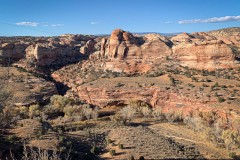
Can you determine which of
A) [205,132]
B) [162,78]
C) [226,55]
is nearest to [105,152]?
[205,132]

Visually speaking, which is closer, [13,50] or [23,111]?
[23,111]

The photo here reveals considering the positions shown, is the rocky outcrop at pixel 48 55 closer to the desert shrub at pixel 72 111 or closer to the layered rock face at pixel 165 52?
the layered rock face at pixel 165 52

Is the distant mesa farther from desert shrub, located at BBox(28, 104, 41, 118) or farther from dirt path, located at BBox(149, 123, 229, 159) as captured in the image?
desert shrub, located at BBox(28, 104, 41, 118)

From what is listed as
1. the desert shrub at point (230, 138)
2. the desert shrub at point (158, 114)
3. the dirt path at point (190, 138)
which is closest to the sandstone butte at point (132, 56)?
the desert shrub at point (158, 114)

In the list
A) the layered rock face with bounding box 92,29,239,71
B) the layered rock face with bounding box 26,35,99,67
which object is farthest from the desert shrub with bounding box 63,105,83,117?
the layered rock face with bounding box 26,35,99,67

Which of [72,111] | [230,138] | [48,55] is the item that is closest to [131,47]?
[48,55]

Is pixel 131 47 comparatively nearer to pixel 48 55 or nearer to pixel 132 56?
pixel 132 56

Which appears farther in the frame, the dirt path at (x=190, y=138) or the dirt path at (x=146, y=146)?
the dirt path at (x=190, y=138)

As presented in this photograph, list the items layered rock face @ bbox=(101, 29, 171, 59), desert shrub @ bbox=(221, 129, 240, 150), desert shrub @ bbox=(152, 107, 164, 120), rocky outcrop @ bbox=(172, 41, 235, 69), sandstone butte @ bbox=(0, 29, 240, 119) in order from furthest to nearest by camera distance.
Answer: layered rock face @ bbox=(101, 29, 171, 59)
rocky outcrop @ bbox=(172, 41, 235, 69)
sandstone butte @ bbox=(0, 29, 240, 119)
desert shrub @ bbox=(152, 107, 164, 120)
desert shrub @ bbox=(221, 129, 240, 150)

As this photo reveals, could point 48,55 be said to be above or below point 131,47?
below

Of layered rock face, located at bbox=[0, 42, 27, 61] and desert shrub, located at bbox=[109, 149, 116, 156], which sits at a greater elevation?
layered rock face, located at bbox=[0, 42, 27, 61]

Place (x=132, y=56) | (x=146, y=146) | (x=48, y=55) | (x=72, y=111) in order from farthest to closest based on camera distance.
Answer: (x=48, y=55) → (x=132, y=56) → (x=72, y=111) → (x=146, y=146)

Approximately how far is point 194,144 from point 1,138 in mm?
16779

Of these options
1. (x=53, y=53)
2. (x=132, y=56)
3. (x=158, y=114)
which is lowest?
(x=158, y=114)
